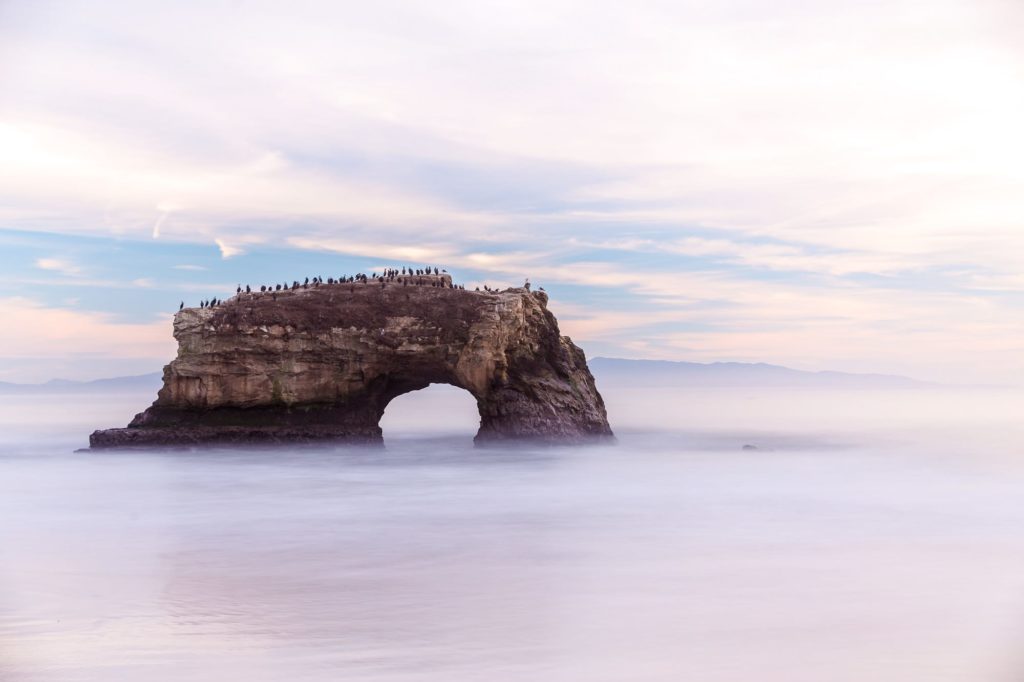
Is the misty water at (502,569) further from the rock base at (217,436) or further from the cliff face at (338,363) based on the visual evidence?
the cliff face at (338,363)

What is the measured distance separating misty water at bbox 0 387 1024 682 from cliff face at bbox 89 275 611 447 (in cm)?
213

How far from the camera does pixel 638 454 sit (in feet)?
147

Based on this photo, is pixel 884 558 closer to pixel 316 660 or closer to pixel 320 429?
pixel 316 660

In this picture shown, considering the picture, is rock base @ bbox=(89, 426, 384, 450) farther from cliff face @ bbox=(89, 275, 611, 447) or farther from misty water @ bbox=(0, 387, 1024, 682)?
misty water @ bbox=(0, 387, 1024, 682)

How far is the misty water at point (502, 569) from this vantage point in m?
14.6

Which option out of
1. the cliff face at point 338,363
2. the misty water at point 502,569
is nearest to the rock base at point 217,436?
the cliff face at point 338,363

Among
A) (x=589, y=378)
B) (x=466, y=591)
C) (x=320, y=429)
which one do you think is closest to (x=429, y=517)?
(x=466, y=591)

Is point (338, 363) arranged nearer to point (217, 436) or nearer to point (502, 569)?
point (217, 436)

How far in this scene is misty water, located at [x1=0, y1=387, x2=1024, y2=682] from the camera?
47.8 feet

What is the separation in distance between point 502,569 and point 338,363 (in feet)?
74.1

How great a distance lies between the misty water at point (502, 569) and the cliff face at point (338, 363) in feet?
6.99

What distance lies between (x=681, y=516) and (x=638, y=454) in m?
16.4

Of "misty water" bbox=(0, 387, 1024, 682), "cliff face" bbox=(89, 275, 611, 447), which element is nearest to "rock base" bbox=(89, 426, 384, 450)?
"cliff face" bbox=(89, 275, 611, 447)

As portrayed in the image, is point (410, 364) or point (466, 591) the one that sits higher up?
point (410, 364)
